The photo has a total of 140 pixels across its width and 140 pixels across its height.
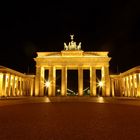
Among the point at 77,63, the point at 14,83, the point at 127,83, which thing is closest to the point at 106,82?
the point at 127,83

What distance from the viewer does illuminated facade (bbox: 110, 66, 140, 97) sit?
166 ft

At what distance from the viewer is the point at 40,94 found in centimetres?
6250

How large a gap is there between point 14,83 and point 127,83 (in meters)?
35.5

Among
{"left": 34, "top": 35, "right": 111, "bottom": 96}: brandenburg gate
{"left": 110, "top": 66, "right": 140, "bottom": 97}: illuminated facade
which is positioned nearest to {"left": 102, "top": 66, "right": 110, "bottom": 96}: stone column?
{"left": 34, "top": 35, "right": 111, "bottom": 96}: brandenburg gate

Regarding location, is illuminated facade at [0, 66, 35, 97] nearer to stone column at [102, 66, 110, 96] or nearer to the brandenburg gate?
the brandenburg gate

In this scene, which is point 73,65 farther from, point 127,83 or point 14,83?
point 14,83

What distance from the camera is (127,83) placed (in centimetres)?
6016

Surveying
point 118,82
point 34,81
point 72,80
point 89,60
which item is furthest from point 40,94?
point 72,80

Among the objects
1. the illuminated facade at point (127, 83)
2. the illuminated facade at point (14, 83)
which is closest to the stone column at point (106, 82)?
the illuminated facade at point (127, 83)

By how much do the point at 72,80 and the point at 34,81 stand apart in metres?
34.9

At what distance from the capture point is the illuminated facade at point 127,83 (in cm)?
5059

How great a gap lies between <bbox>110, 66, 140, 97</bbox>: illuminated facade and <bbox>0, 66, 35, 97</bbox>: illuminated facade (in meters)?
30.3

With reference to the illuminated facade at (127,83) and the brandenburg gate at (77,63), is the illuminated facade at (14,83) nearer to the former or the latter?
the brandenburg gate at (77,63)

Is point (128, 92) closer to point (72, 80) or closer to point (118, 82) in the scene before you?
point (118, 82)
